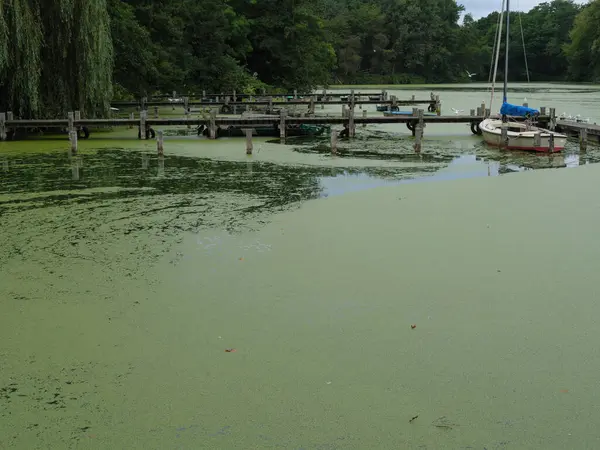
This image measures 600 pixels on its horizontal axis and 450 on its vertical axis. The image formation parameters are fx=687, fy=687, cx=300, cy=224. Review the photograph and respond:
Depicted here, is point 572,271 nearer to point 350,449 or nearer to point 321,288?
point 321,288

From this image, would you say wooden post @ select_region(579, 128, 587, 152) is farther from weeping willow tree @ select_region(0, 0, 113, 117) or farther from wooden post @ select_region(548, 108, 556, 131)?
weeping willow tree @ select_region(0, 0, 113, 117)

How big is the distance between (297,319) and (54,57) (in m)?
17.8

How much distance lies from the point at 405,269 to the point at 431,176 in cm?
829

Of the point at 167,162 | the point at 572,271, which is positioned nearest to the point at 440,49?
the point at 167,162

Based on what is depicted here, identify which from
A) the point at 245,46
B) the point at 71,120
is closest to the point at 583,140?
the point at 71,120

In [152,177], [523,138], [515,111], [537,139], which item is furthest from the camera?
[515,111]

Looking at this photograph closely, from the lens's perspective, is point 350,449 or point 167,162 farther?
point 167,162

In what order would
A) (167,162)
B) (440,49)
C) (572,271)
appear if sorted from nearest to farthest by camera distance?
(572,271), (167,162), (440,49)

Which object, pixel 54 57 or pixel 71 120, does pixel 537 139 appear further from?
pixel 54 57

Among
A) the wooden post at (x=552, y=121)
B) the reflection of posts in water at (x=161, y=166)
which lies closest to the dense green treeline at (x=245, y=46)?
the reflection of posts in water at (x=161, y=166)

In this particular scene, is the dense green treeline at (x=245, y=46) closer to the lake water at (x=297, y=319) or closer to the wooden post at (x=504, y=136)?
the lake water at (x=297, y=319)

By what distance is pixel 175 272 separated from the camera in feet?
26.0

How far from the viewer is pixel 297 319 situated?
6.43 metres

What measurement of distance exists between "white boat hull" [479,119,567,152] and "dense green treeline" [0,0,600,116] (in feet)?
42.0
